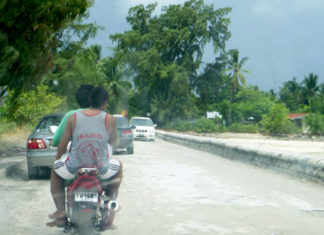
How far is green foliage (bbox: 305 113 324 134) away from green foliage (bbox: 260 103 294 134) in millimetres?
2670

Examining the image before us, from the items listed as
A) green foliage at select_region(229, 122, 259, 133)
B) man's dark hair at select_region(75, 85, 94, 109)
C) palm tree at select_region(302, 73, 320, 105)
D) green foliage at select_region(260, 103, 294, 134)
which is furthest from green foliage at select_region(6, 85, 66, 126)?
palm tree at select_region(302, 73, 320, 105)

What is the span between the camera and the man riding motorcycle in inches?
186

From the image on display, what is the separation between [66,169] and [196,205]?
330cm

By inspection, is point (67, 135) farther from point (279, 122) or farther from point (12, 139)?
point (279, 122)

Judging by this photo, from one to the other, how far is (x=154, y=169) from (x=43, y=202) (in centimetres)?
550

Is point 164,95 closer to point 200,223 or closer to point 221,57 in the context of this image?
point 221,57

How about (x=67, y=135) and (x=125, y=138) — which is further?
(x=125, y=138)

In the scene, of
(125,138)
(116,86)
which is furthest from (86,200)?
(116,86)

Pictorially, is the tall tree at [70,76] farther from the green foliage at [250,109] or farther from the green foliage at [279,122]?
the green foliage at [250,109]

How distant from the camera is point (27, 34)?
13258 mm

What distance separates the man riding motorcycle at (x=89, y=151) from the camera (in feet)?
15.5

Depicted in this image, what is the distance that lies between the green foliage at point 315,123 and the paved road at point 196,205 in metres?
49.1

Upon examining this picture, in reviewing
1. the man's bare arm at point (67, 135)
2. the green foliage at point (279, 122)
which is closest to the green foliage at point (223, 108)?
the green foliage at point (279, 122)

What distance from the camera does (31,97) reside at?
24344mm
